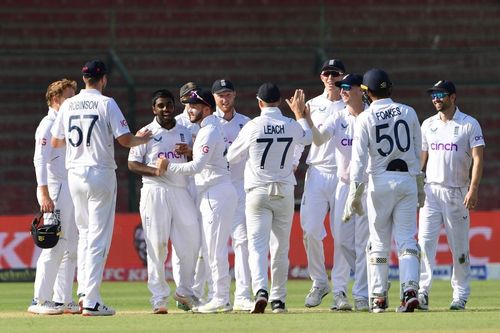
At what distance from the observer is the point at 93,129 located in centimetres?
1248

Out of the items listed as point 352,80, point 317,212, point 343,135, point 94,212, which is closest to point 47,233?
point 94,212

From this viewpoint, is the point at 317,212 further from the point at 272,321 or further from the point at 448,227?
the point at 272,321

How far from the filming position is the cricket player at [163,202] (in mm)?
13008

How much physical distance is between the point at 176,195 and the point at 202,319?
4.93ft

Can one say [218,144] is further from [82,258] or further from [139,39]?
[139,39]

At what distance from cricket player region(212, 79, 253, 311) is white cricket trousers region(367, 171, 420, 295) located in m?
1.52

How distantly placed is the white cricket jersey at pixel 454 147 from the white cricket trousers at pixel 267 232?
5.75 ft

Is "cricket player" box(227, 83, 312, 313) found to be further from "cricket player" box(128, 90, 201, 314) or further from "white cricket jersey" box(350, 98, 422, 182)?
"white cricket jersey" box(350, 98, 422, 182)

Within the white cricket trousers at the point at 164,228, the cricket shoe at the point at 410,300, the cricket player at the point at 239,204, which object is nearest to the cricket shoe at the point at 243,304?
the cricket player at the point at 239,204

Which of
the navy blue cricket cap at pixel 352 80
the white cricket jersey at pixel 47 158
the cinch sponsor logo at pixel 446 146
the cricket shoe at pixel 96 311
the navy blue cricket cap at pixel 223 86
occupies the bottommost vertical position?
the cricket shoe at pixel 96 311

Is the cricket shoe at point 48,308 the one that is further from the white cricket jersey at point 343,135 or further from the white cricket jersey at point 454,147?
the white cricket jersey at point 454,147

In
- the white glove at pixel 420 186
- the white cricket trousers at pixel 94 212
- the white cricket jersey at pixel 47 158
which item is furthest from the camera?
the white cricket jersey at pixel 47 158

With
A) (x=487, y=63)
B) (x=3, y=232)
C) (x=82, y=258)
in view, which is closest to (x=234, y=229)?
(x=82, y=258)

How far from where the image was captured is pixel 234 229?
45.7ft
